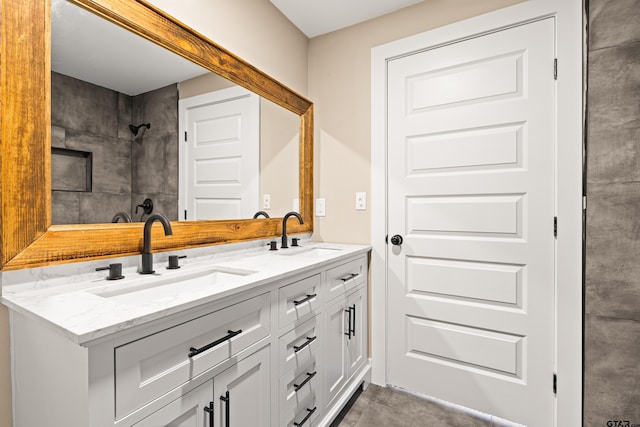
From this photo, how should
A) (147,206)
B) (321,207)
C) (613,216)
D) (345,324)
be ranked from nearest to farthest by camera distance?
(147,206)
(613,216)
(345,324)
(321,207)

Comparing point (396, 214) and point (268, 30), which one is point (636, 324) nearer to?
point (396, 214)

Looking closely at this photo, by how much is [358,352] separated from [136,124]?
5.67 ft

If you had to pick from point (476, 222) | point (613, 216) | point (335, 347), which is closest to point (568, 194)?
point (613, 216)

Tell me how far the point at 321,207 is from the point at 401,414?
139 centimetres

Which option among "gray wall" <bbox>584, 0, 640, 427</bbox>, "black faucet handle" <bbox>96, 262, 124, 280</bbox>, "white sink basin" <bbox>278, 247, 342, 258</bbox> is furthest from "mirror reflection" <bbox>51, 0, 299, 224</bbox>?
"gray wall" <bbox>584, 0, 640, 427</bbox>

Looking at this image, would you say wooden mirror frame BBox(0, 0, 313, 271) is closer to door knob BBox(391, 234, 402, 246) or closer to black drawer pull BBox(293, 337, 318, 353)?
black drawer pull BBox(293, 337, 318, 353)

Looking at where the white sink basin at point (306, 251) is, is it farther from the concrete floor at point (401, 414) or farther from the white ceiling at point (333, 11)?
the white ceiling at point (333, 11)

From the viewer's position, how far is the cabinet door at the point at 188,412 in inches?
31.4

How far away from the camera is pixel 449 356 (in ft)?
6.08

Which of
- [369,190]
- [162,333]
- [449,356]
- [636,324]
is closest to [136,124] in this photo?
[162,333]

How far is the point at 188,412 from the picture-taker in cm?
89

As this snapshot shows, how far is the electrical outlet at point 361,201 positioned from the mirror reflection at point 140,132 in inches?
26.9

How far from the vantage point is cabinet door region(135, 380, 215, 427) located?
0.80 metres

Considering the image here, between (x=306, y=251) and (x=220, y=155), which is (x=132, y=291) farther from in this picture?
(x=306, y=251)
